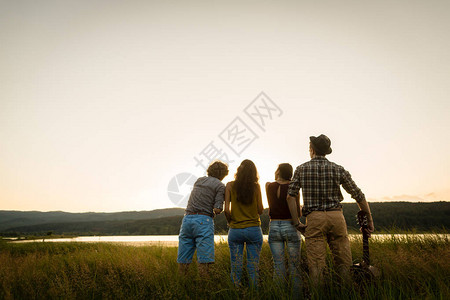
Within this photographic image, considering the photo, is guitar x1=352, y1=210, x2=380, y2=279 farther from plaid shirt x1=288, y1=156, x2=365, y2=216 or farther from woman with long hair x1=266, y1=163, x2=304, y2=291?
woman with long hair x1=266, y1=163, x2=304, y2=291

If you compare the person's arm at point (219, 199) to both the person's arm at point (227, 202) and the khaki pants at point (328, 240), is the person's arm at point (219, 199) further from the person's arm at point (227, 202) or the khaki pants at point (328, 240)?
the khaki pants at point (328, 240)

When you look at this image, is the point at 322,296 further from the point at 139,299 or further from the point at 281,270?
the point at 139,299

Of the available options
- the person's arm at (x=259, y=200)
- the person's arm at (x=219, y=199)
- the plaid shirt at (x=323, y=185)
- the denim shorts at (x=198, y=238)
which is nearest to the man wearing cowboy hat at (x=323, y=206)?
the plaid shirt at (x=323, y=185)

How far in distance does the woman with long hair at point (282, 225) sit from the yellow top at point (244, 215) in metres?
0.24

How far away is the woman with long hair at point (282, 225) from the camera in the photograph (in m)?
4.21

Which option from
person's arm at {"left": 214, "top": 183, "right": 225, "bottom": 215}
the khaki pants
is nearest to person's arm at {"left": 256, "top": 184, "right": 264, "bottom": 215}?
person's arm at {"left": 214, "top": 183, "right": 225, "bottom": 215}

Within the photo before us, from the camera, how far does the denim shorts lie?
442cm

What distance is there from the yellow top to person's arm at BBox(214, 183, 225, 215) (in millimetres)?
201

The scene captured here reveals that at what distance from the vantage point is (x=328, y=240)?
390cm

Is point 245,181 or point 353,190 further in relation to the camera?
point 245,181

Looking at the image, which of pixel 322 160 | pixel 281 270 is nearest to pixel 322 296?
pixel 281 270

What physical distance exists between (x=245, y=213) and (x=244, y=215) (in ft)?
0.12

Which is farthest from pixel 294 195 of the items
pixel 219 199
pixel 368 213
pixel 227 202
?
pixel 219 199

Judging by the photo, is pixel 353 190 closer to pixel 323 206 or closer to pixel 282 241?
pixel 323 206
